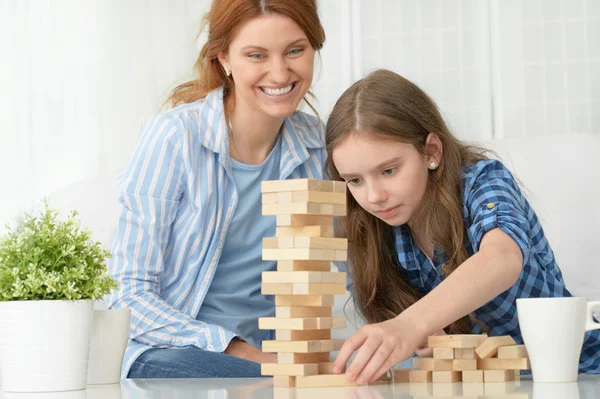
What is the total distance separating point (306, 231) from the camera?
1221 millimetres

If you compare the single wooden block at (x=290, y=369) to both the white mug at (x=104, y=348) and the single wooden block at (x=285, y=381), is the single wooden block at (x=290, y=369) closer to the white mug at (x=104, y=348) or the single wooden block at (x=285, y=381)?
the single wooden block at (x=285, y=381)

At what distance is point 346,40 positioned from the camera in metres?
3.20

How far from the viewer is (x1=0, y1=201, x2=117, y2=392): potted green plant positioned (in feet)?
3.77

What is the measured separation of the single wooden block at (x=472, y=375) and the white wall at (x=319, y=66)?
1924mm

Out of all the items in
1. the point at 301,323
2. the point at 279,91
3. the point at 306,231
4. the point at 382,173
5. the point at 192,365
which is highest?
the point at 279,91

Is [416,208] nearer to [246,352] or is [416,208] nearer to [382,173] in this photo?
[382,173]

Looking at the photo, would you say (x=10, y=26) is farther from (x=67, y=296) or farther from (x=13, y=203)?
(x=67, y=296)

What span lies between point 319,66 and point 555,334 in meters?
2.10

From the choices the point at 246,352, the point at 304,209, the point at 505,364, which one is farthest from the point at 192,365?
the point at 505,364

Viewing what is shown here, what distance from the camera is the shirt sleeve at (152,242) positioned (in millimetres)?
1842

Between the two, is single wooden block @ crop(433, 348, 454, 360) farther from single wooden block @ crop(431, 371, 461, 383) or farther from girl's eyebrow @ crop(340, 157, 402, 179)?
girl's eyebrow @ crop(340, 157, 402, 179)

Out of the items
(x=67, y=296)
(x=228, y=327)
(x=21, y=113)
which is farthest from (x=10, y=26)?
(x=67, y=296)

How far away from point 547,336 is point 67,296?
647 mm

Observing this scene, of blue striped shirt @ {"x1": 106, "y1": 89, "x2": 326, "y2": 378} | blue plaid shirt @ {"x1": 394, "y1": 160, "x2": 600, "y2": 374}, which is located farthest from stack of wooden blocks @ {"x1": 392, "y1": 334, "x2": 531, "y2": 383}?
blue striped shirt @ {"x1": 106, "y1": 89, "x2": 326, "y2": 378}
